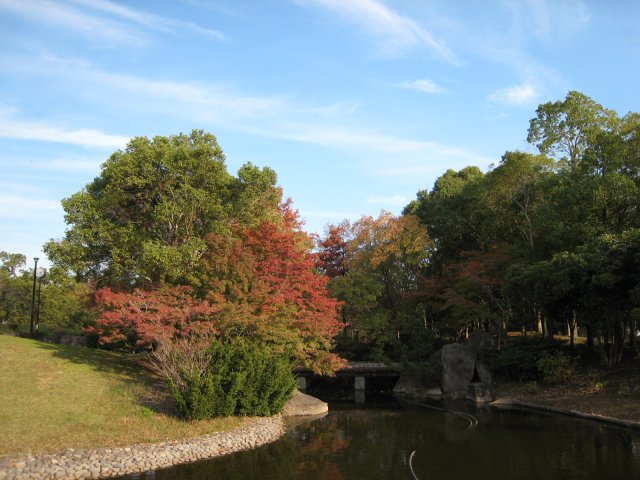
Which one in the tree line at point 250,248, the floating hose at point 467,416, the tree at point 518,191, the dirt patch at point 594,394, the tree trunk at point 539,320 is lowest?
the floating hose at point 467,416

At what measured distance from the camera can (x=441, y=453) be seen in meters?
12.5

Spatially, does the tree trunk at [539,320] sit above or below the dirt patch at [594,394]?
above

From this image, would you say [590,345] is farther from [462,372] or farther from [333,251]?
[333,251]

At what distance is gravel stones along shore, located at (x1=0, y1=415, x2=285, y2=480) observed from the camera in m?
9.78

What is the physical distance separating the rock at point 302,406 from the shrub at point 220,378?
2765mm

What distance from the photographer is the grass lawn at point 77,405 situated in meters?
11.5

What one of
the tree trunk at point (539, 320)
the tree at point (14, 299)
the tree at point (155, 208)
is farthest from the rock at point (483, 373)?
the tree at point (14, 299)

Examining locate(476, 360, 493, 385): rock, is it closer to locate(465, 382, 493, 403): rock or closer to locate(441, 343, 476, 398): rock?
locate(441, 343, 476, 398): rock

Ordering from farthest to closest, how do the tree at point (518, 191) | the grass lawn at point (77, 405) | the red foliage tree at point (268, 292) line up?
the tree at point (518, 191), the red foliage tree at point (268, 292), the grass lawn at point (77, 405)

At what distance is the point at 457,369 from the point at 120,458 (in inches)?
659

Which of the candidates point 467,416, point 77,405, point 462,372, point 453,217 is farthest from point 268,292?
point 453,217

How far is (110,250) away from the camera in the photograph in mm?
17641

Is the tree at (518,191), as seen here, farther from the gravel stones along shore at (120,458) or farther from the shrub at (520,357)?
the gravel stones along shore at (120,458)

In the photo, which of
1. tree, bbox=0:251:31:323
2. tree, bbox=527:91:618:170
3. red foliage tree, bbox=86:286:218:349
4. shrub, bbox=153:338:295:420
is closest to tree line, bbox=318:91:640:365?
tree, bbox=527:91:618:170
